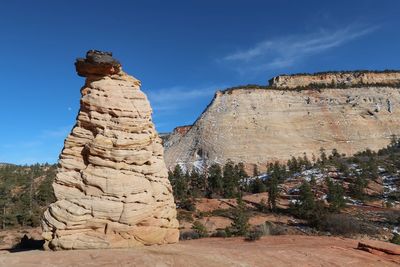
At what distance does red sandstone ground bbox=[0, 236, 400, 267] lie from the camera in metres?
10.6

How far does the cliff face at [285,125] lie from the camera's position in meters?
73.9

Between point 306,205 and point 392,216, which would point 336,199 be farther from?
point 392,216

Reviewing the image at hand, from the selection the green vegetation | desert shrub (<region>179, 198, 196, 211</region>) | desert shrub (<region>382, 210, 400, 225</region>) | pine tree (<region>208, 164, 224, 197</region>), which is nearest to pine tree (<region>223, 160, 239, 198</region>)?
pine tree (<region>208, 164, 224, 197</region>)

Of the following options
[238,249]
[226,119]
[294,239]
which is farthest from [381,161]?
[238,249]

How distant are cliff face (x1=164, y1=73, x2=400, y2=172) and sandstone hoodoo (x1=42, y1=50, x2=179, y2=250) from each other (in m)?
56.0

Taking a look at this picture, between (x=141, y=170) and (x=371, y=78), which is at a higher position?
(x=371, y=78)

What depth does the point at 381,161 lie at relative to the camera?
57281 millimetres

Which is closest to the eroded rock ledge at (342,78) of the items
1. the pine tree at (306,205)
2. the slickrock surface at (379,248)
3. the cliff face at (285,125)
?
the cliff face at (285,125)

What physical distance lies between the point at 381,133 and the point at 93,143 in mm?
76615

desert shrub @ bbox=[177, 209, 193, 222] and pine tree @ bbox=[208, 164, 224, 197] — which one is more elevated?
pine tree @ bbox=[208, 164, 224, 197]

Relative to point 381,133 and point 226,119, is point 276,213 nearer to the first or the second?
point 226,119

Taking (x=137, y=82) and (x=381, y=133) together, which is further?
(x=381, y=133)

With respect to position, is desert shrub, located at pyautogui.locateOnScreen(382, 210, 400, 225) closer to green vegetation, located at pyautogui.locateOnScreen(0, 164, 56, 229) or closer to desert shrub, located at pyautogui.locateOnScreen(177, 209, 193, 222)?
desert shrub, located at pyautogui.locateOnScreen(177, 209, 193, 222)

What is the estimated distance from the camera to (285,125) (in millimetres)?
79625
